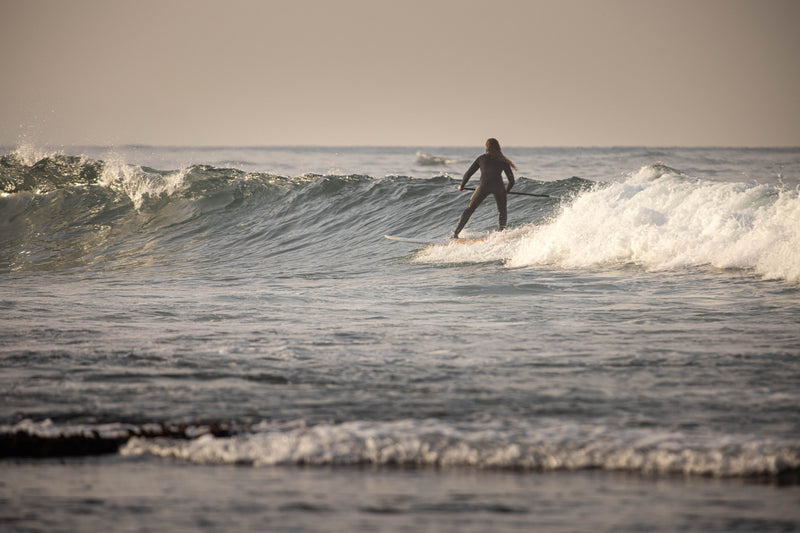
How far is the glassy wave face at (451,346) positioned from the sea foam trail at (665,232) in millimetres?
39

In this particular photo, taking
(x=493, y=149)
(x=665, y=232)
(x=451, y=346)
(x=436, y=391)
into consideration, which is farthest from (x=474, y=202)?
(x=436, y=391)

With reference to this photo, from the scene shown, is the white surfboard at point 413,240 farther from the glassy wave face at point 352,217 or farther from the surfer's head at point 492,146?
the surfer's head at point 492,146

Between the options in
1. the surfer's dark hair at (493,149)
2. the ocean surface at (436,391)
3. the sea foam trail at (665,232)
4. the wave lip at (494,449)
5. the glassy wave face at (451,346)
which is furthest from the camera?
the surfer's dark hair at (493,149)

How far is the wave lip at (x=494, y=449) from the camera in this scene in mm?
3443

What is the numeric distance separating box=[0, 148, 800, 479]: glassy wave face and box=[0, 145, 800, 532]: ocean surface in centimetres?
2

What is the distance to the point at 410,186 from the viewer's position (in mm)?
20469

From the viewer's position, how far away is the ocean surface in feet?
10.2

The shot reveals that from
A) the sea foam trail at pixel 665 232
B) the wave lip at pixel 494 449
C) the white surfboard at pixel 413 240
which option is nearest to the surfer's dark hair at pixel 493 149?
the sea foam trail at pixel 665 232

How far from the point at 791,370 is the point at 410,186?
1592 cm

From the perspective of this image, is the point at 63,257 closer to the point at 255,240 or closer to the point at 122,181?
→ the point at 255,240

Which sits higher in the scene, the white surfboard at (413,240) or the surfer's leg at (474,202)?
the surfer's leg at (474,202)

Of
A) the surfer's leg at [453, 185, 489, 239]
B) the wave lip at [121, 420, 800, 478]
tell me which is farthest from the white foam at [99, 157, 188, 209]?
the wave lip at [121, 420, 800, 478]

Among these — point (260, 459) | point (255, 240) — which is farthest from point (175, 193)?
point (260, 459)

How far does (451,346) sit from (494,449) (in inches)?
94.2
